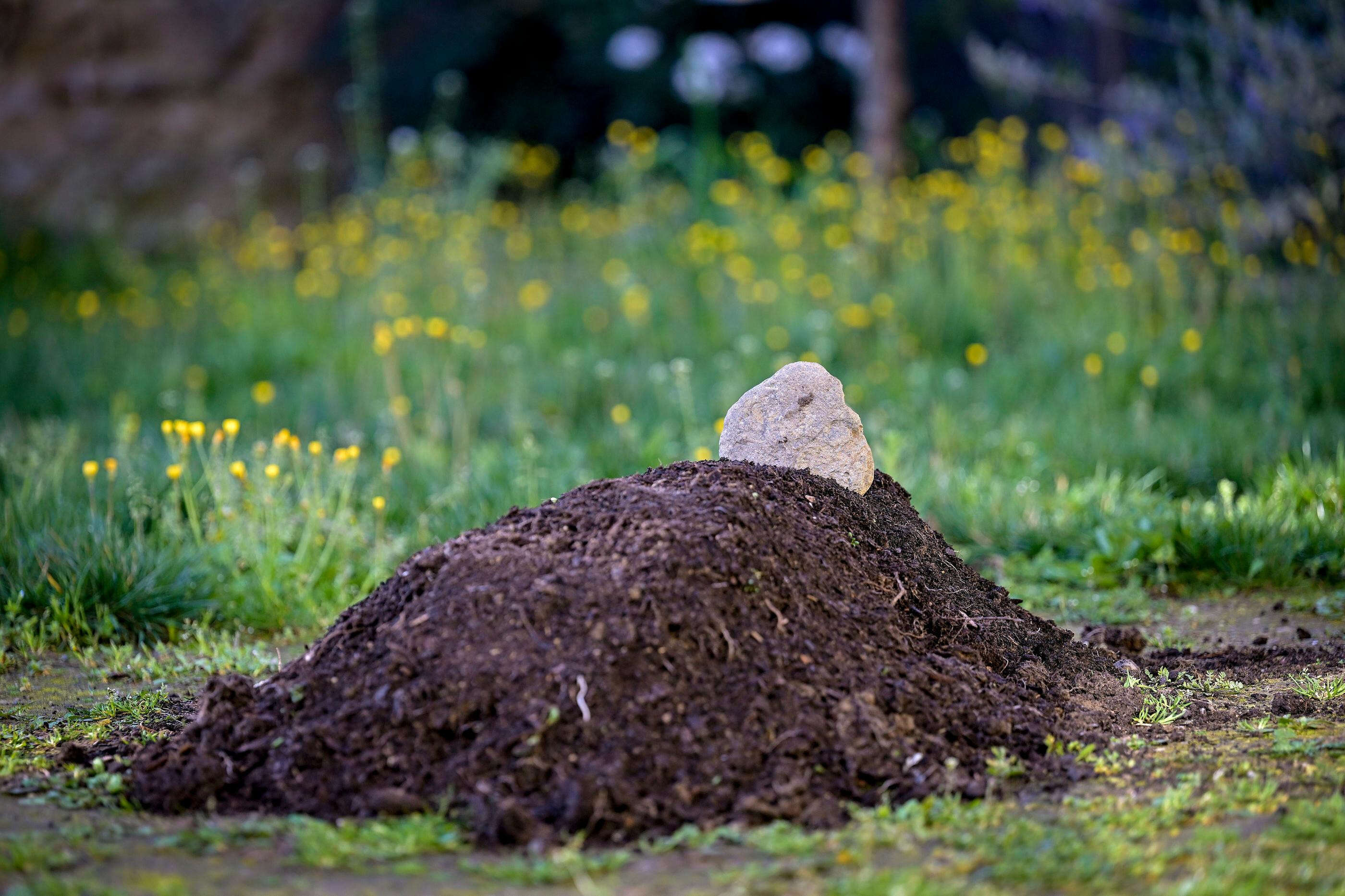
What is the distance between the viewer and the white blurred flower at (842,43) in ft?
36.6

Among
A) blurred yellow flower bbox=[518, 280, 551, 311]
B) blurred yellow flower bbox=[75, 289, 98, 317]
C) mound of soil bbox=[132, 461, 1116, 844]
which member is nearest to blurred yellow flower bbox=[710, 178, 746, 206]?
blurred yellow flower bbox=[518, 280, 551, 311]

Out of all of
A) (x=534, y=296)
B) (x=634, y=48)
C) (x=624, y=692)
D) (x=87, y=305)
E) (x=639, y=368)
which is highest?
(x=634, y=48)

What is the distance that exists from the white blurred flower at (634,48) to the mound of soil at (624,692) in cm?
740

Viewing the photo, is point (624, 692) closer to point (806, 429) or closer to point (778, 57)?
point (806, 429)

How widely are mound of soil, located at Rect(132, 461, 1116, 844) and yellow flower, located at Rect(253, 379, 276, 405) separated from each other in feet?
13.0

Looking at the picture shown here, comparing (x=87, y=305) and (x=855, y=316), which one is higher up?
(x=87, y=305)

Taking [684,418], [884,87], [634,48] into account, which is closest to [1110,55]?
[884,87]

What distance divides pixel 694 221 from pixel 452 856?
7111 millimetres

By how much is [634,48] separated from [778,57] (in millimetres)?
1664

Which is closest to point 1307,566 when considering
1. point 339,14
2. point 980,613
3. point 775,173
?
point 980,613

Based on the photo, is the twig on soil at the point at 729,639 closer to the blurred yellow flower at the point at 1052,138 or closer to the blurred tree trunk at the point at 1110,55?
the blurred yellow flower at the point at 1052,138

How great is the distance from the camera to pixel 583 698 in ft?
8.41

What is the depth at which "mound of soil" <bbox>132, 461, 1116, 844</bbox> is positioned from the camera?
2500mm

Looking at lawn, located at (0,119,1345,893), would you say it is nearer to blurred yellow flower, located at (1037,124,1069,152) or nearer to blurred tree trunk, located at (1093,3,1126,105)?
blurred yellow flower, located at (1037,124,1069,152)
